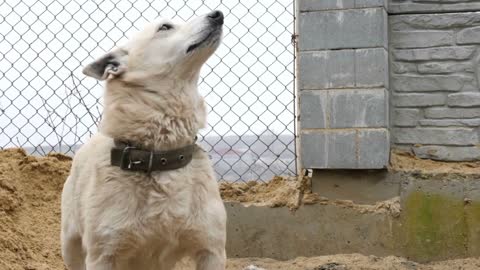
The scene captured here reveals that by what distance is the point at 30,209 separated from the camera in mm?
4812

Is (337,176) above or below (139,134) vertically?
below

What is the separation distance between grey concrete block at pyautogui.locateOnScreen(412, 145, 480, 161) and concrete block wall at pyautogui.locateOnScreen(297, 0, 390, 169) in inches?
9.9

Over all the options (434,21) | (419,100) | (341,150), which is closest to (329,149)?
(341,150)

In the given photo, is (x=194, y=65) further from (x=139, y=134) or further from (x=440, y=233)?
(x=440, y=233)

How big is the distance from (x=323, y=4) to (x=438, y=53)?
0.75 metres

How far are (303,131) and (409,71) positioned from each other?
2.44 feet

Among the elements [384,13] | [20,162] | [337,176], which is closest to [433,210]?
[337,176]

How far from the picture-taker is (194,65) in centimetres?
320

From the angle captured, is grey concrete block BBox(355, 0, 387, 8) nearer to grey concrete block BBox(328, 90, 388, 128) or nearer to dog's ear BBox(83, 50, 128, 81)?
→ grey concrete block BBox(328, 90, 388, 128)

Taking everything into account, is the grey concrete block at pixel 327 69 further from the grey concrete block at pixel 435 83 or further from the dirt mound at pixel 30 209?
the dirt mound at pixel 30 209

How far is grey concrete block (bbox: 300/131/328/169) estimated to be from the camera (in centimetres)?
449

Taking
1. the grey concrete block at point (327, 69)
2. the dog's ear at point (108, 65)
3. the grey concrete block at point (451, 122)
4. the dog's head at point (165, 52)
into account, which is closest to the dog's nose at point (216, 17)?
the dog's head at point (165, 52)

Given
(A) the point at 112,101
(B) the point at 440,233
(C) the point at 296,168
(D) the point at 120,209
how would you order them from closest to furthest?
(D) the point at 120,209
(A) the point at 112,101
(B) the point at 440,233
(C) the point at 296,168

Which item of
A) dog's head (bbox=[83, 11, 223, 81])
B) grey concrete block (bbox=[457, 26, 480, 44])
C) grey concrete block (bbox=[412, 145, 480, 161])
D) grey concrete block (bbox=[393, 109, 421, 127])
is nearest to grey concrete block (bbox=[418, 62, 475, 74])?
grey concrete block (bbox=[457, 26, 480, 44])
